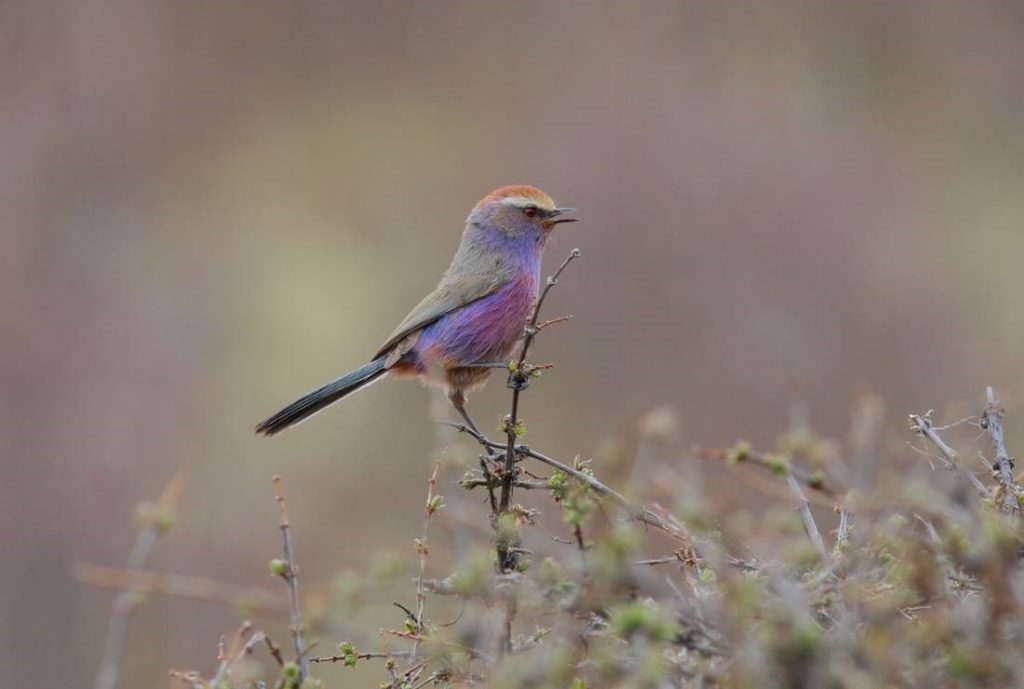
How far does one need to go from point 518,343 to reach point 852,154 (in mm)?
9295

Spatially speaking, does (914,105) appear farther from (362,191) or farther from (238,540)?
A: (238,540)

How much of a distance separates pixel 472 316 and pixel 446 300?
16 cm

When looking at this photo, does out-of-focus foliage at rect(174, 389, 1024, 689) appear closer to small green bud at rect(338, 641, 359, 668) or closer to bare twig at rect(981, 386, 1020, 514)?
bare twig at rect(981, 386, 1020, 514)

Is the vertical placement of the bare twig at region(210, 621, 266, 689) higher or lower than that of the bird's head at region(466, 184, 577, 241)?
lower

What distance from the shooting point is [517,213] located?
5.98 meters

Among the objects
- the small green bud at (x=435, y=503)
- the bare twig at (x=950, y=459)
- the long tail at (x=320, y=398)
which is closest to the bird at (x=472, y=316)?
the long tail at (x=320, y=398)

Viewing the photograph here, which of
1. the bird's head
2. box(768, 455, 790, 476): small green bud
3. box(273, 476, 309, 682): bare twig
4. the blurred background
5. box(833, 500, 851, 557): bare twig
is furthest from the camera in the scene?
the blurred background

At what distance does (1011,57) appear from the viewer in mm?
14562

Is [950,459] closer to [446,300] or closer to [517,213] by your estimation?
[446,300]

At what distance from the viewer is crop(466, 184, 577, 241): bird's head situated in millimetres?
5969

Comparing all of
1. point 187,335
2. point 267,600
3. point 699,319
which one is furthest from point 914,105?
point 267,600

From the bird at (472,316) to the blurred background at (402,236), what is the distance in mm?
4472

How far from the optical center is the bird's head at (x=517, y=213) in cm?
597

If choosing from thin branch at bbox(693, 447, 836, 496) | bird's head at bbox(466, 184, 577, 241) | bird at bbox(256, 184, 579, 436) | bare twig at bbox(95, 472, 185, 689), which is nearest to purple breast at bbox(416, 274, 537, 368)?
bird at bbox(256, 184, 579, 436)
